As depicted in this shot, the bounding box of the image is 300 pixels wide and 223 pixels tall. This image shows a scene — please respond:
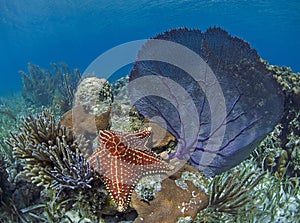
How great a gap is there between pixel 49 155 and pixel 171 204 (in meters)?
1.74

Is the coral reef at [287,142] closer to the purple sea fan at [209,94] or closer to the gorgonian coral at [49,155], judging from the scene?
the purple sea fan at [209,94]

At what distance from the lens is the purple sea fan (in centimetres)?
404

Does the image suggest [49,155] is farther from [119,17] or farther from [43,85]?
[119,17]

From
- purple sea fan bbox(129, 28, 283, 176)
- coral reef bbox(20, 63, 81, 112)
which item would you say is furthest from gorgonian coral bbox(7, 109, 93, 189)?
coral reef bbox(20, 63, 81, 112)

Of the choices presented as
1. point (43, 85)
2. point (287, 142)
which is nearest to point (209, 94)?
point (287, 142)

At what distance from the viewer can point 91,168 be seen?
3.27 meters

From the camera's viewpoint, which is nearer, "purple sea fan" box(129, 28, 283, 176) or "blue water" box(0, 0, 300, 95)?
"purple sea fan" box(129, 28, 283, 176)

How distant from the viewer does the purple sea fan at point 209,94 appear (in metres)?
4.04

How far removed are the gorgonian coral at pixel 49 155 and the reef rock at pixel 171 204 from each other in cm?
75

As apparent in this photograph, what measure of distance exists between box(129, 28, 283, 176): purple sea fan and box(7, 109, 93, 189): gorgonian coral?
1.71 m

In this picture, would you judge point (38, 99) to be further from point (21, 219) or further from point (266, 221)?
point (266, 221)

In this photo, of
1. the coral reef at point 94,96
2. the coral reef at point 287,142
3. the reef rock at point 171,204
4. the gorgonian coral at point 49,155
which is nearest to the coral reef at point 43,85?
the coral reef at point 94,96

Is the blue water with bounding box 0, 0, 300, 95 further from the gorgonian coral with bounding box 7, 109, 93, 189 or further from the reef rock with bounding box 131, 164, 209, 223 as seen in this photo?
the reef rock with bounding box 131, 164, 209, 223

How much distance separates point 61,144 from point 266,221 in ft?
10.5
